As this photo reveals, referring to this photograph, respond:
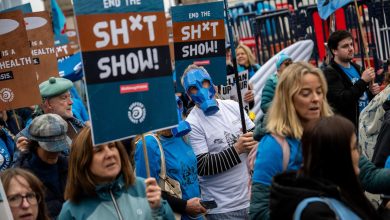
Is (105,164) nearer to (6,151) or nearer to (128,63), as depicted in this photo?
(128,63)

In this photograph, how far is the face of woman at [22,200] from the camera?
15.3 ft

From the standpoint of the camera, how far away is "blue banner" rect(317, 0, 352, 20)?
10375 millimetres

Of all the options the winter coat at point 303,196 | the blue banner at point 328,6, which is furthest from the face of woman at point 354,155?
the blue banner at point 328,6

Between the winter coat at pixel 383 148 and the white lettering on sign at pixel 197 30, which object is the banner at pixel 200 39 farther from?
the winter coat at pixel 383 148

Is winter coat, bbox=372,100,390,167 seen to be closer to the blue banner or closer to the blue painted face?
the blue painted face

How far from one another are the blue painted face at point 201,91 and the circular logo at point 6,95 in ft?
5.56

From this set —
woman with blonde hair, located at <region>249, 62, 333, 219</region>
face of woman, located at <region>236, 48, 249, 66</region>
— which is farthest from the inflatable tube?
woman with blonde hair, located at <region>249, 62, 333, 219</region>

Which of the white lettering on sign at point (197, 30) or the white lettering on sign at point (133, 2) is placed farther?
the white lettering on sign at point (197, 30)

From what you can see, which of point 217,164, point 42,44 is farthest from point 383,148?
point 42,44

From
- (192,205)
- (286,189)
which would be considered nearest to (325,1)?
(192,205)

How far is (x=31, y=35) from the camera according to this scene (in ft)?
32.3

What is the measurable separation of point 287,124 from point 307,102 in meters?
0.18

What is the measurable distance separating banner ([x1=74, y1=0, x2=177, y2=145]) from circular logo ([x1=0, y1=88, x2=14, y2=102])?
3.16 meters

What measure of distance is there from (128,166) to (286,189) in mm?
1265
